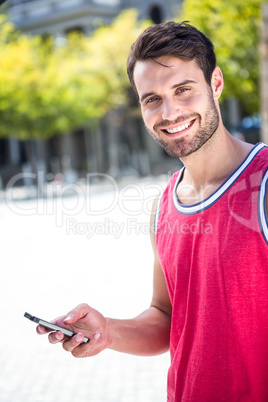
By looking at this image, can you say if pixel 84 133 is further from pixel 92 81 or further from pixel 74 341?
pixel 74 341

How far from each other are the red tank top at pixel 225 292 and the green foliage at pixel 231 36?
1488 centimetres

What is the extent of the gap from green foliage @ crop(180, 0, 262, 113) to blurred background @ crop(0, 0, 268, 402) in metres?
Answer: 0.04

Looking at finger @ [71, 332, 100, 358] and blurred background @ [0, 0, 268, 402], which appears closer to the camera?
finger @ [71, 332, 100, 358]

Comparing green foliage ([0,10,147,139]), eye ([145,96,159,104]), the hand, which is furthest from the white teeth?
green foliage ([0,10,147,139])

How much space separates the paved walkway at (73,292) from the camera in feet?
15.8

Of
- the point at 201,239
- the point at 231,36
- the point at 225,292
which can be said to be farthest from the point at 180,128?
the point at 231,36

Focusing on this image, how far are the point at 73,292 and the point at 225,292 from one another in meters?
5.94

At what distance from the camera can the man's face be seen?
5.82 feet

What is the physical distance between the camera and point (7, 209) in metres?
18.5

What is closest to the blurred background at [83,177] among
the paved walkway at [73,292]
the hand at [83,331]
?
the paved walkway at [73,292]

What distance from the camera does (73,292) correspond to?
7371 millimetres

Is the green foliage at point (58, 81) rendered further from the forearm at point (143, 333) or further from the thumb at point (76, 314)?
the thumb at point (76, 314)

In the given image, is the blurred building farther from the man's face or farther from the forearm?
the man's face

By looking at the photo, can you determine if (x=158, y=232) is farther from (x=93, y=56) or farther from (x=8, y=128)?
(x=93, y=56)
